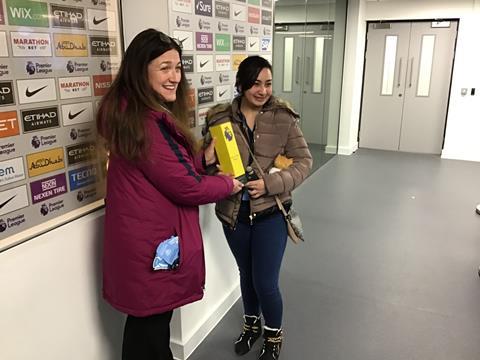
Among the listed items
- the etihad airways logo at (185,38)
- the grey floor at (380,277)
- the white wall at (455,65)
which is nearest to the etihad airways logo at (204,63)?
the etihad airways logo at (185,38)

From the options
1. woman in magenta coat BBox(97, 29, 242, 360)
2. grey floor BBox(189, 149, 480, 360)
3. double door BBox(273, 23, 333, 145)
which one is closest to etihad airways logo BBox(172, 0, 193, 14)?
woman in magenta coat BBox(97, 29, 242, 360)

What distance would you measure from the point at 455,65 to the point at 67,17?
6.33 metres

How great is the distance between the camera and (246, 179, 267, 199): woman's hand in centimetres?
187

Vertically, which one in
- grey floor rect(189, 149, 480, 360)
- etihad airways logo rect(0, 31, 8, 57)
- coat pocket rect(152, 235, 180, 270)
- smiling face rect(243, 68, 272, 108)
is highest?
etihad airways logo rect(0, 31, 8, 57)

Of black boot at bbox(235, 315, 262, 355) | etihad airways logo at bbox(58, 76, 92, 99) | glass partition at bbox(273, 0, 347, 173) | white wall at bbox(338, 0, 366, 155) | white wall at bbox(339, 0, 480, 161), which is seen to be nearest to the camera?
etihad airways logo at bbox(58, 76, 92, 99)

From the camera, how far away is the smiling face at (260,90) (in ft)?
6.09

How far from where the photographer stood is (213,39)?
2.25m

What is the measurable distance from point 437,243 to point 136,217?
9.93 feet

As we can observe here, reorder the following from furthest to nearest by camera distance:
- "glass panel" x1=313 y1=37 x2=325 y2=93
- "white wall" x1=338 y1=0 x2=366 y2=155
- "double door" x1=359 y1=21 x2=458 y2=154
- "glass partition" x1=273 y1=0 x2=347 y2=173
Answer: "double door" x1=359 y1=21 x2=458 y2=154 < "white wall" x1=338 y1=0 x2=366 y2=155 < "glass panel" x1=313 y1=37 x2=325 y2=93 < "glass partition" x1=273 y1=0 x2=347 y2=173

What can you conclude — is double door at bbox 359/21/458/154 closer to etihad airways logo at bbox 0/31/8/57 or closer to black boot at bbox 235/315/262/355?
black boot at bbox 235/315/262/355

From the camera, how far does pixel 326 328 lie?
2.51m

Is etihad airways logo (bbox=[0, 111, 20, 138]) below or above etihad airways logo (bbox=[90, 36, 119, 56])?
below

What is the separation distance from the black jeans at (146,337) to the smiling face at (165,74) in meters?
0.85

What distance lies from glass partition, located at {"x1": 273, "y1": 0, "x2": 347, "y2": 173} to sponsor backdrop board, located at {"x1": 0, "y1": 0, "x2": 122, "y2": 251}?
3.41m
